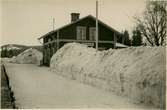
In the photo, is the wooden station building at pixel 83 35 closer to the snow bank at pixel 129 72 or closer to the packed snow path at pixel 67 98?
the snow bank at pixel 129 72

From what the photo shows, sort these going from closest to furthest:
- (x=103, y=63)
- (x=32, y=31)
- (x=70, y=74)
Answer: (x=32, y=31), (x=103, y=63), (x=70, y=74)

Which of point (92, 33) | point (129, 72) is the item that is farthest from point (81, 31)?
point (129, 72)

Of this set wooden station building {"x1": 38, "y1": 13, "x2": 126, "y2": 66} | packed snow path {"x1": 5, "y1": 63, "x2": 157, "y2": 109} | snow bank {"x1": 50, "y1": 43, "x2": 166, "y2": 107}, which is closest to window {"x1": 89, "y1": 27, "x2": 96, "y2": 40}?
wooden station building {"x1": 38, "y1": 13, "x2": 126, "y2": 66}

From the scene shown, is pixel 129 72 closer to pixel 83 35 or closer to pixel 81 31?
pixel 83 35

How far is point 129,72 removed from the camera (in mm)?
8211

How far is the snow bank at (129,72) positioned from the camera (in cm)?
697

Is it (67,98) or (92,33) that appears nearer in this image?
(67,98)

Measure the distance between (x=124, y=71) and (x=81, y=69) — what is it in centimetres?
350

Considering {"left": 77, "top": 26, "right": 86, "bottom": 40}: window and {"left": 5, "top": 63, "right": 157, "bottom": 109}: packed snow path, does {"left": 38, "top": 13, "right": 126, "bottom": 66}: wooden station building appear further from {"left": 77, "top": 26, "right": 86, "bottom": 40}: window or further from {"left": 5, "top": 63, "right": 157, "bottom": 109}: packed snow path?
{"left": 5, "top": 63, "right": 157, "bottom": 109}: packed snow path

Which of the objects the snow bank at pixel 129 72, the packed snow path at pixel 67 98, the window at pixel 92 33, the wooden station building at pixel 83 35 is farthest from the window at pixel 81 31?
the packed snow path at pixel 67 98

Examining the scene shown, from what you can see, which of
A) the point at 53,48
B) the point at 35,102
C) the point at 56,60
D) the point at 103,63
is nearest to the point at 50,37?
the point at 53,48

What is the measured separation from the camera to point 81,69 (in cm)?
1191

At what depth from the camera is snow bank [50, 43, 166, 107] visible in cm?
697

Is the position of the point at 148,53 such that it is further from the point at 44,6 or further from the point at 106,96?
the point at 44,6
